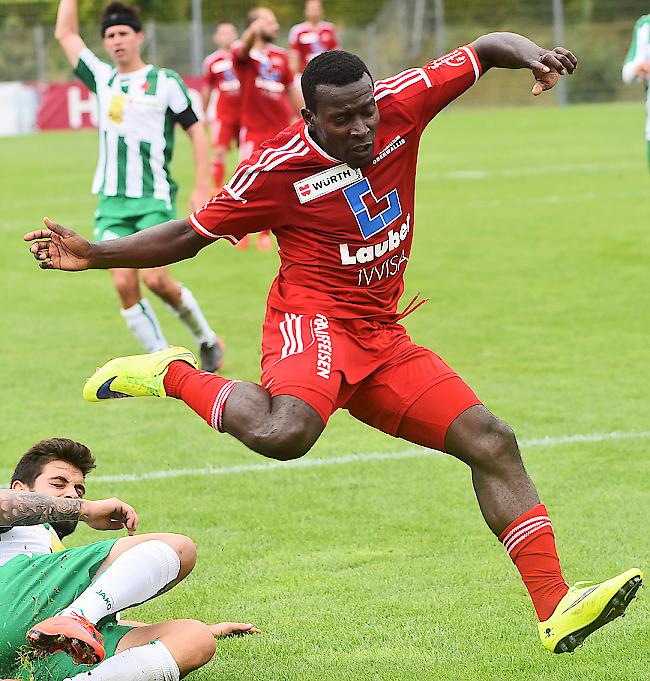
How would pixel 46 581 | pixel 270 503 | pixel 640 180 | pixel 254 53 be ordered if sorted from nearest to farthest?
1. pixel 46 581
2. pixel 270 503
3. pixel 254 53
4. pixel 640 180

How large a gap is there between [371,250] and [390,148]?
1.30ft

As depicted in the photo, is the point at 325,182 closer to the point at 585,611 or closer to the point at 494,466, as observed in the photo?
the point at 494,466

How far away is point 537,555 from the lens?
4805 mm

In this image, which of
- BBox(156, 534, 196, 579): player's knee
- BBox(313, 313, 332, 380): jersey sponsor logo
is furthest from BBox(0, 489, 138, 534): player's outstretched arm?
BBox(313, 313, 332, 380): jersey sponsor logo

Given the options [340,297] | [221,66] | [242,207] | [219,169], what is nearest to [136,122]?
[242,207]

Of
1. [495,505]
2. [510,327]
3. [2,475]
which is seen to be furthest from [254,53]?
[495,505]

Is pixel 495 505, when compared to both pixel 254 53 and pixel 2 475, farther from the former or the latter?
pixel 254 53

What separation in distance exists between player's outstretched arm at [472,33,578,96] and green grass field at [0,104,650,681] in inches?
80.1

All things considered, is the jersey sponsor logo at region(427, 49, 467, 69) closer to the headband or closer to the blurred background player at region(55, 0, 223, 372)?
the blurred background player at region(55, 0, 223, 372)

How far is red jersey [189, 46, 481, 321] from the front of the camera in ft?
16.6

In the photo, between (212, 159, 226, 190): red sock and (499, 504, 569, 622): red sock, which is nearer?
(499, 504, 569, 622): red sock

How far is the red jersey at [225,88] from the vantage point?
1727cm

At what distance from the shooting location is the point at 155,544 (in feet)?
14.8

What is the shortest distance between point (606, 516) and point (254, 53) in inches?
432
